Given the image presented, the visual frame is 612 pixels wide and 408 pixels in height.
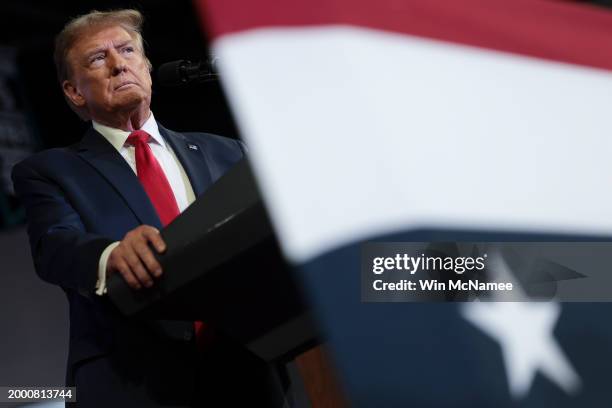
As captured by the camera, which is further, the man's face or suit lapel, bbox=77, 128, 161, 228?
the man's face

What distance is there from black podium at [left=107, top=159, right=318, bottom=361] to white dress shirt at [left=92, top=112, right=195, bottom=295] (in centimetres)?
22

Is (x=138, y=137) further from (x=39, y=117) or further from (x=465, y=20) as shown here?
(x=39, y=117)

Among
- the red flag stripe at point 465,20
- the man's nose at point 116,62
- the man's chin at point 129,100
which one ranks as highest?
the man's nose at point 116,62

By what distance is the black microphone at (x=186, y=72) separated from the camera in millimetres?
922

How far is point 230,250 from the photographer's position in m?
0.64

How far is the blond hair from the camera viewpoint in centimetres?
108

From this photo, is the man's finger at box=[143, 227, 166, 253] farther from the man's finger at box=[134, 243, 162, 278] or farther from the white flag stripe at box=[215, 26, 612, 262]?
the white flag stripe at box=[215, 26, 612, 262]

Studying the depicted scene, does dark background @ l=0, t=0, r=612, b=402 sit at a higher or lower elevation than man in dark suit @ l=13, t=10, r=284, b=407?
higher

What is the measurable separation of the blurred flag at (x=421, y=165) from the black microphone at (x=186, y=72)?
1.29 feet

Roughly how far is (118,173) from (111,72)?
16 centimetres

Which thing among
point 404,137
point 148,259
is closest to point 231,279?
point 148,259

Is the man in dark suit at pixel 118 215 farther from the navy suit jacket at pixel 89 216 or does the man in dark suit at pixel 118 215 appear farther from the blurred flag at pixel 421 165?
the blurred flag at pixel 421 165

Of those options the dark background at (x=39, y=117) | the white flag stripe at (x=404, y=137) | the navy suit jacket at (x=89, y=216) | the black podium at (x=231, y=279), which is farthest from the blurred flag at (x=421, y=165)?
the dark background at (x=39, y=117)

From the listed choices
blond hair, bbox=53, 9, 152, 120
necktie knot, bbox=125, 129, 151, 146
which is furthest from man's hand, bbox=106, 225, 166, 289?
blond hair, bbox=53, 9, 152, 120
